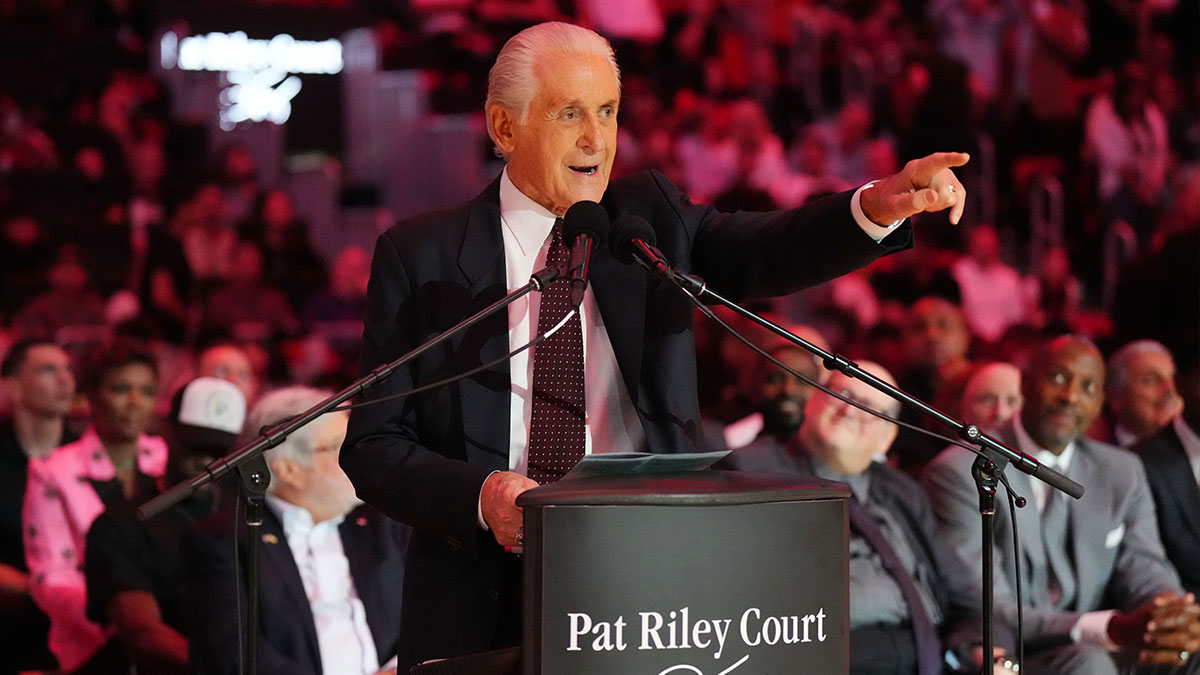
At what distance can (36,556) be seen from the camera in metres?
4.56

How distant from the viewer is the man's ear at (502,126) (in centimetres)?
231

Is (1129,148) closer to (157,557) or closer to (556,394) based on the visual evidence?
(157,557)

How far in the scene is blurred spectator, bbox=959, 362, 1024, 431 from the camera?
16.6 ft

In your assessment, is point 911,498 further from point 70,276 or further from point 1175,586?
point 70,276

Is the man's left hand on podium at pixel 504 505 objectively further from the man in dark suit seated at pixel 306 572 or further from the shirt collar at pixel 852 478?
the shirt collar at pixel 852 478

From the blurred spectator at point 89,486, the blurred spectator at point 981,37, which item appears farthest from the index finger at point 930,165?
the blurred spectator at point 981,37

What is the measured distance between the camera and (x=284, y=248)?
9.45 m

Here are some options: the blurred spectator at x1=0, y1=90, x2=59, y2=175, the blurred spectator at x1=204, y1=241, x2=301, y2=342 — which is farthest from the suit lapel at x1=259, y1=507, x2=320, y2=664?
the blurred spectator at x1=0, y1=90, x2=59, y2=175

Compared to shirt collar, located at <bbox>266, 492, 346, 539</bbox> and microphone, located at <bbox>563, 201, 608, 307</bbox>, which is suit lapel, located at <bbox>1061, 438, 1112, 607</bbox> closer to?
shirt collar, located at <bbox>266, 492, 346, 539</bbox>

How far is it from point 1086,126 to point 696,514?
813 centimetres

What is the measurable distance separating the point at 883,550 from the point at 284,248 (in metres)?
6.05

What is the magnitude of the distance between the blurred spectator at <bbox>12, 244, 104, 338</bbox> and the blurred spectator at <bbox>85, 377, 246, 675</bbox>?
146 inches

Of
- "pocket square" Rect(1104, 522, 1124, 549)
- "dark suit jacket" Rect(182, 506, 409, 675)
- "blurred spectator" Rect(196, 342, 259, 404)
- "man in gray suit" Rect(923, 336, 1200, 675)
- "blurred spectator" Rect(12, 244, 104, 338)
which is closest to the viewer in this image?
"dark suit jacket" Rect(182, 506, 409, 675)

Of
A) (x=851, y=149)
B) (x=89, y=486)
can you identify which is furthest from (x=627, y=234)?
(x=851, y=149)
